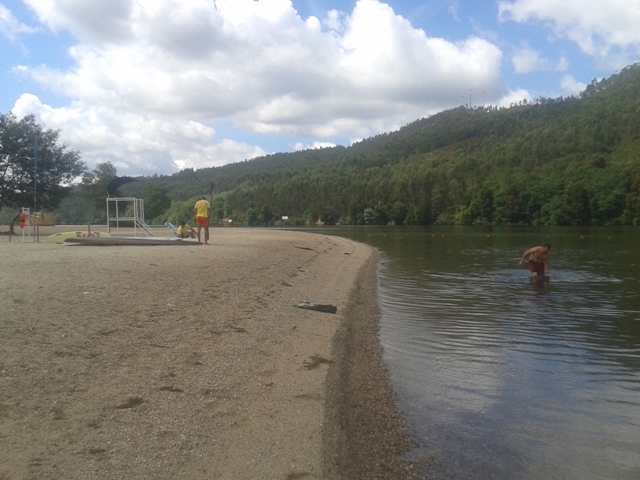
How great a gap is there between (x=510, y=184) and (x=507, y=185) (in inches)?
44.5

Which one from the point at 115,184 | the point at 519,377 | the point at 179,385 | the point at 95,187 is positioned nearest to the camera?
the point at 179,385

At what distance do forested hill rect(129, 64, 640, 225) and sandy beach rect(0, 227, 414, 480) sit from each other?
99.6 meters

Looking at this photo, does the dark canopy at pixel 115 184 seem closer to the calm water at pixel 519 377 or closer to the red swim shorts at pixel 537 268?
the calm water at pixel 519 377

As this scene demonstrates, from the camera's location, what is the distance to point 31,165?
37.0 metres

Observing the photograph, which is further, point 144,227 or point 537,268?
Result: point 144,227

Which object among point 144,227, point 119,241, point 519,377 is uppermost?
point 144,227

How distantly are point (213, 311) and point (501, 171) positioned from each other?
451ft

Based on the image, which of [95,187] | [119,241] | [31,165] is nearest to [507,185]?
[95,187]

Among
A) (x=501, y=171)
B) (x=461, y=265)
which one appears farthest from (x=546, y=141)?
(x=461, y=265)

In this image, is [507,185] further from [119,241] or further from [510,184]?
[119,241]

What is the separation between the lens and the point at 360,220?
14188cm

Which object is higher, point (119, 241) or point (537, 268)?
point (119, 241)

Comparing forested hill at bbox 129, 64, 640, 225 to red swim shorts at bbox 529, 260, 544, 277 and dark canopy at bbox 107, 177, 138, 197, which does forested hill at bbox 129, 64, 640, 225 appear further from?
dark canopy at bbox 107, 177, 138, 197

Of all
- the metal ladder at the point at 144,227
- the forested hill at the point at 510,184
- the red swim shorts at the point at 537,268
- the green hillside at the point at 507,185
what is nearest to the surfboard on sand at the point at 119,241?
the metal ladder at the point at 144,227
